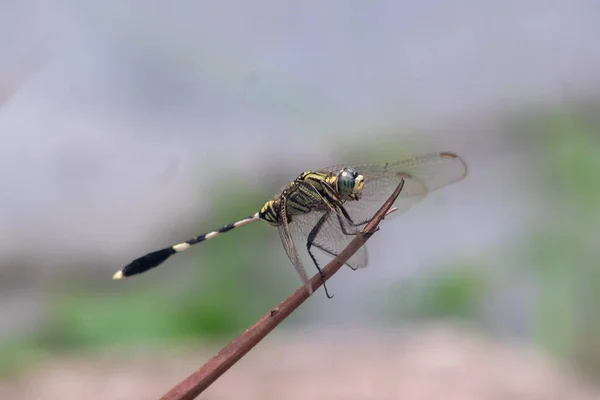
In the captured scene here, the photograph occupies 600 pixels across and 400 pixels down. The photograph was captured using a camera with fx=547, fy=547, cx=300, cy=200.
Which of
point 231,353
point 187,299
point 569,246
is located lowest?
point 569,246

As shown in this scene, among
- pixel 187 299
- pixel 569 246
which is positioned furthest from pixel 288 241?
pixel 569 246

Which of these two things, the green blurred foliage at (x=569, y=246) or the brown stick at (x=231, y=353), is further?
the green blurred foliage at (x=569, y=246)

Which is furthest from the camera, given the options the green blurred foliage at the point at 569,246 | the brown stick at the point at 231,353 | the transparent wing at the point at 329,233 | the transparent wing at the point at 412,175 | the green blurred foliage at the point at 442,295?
the green blurred foliage at the point at 442,295

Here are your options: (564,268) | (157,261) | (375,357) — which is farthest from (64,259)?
(564,268)

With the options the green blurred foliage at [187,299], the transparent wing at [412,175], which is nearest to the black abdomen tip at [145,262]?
the transparent wing at [412,175]

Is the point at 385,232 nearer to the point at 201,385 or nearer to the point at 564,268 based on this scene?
the point at 564,268

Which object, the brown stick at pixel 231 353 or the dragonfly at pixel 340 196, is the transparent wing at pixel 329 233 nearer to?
the dragonfly at pixel 340 196

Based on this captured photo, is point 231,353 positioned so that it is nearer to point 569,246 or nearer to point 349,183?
point 349,183
